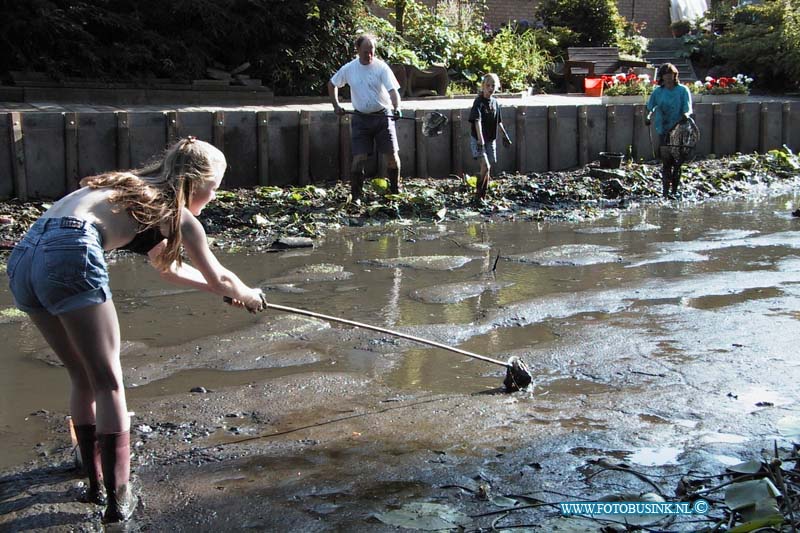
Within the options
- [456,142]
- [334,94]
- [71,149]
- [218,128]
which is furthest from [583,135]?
[71,149]

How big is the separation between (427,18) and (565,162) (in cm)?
732

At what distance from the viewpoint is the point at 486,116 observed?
12.0 m

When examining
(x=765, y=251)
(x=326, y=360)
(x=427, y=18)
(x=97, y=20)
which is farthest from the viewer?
(x=427, y=18)

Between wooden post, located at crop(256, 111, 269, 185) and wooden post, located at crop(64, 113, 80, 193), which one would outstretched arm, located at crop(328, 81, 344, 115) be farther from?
wooden post, located at crop(64, 113, 80, 193)

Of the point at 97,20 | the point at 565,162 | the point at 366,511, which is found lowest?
the point at 366,511

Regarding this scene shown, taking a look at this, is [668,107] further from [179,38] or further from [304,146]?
[179,38]

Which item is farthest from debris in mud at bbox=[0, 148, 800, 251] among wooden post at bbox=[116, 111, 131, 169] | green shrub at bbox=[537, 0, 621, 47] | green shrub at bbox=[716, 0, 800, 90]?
green shrub at bbox=[537, 0, 621, 47]

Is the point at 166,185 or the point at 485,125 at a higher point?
the point at 485,125

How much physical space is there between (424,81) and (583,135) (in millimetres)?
4617

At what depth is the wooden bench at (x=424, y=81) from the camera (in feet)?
59.5

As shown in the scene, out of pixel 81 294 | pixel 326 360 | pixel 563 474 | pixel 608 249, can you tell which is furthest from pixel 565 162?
pixel 81 294

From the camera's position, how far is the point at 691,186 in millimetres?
13953

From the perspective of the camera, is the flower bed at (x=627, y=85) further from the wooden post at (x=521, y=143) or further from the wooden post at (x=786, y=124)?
the wooden post at (x=521, y=143)

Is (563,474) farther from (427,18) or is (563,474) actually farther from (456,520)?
(427,18)
